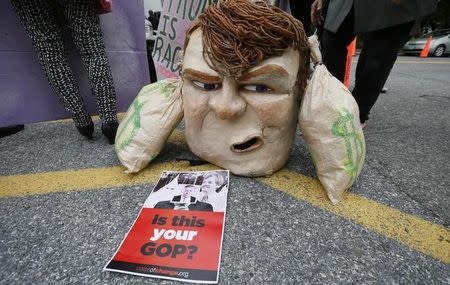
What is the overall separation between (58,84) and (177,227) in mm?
1073

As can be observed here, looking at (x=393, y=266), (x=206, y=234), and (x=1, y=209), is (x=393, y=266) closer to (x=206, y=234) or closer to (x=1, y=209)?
(x=206, y=234)

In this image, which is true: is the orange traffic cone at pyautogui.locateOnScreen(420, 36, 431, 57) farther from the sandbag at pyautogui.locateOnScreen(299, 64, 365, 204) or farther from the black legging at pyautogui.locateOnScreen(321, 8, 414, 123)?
the sandbag at pyautogui.locateOnScreen(299, 64, 365, 204)

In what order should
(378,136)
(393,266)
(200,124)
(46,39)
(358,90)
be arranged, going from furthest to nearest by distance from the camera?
(378,136) < (358,90) < (46,39) < (200,124) < (393,266)

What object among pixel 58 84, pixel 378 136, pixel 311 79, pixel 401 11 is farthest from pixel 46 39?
pixel 378 136

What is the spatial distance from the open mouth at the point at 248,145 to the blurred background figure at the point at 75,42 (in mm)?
763

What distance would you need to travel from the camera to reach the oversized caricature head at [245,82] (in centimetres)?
98

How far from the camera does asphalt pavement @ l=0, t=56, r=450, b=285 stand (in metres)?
0.79

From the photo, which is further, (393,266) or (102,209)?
(102,209)

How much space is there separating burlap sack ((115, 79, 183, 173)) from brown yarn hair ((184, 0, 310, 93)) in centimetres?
33

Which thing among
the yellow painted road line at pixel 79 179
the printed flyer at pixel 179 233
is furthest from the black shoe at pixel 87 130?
the printed flyer at pixel 179 233

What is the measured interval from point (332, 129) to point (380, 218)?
369 mm

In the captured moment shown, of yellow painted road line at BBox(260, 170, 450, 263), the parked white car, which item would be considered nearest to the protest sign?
yellow painted road line at BBox(260, 170, 450, 263)

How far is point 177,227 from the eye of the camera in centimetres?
90

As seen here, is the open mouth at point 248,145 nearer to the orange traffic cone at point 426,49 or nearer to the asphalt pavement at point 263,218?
the asphalt pavement at point 263,218
